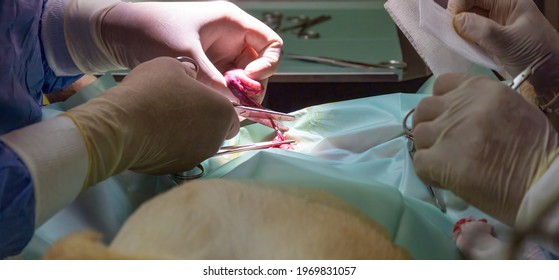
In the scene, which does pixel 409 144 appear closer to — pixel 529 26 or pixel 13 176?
pixel 529 26

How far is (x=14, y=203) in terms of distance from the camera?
70cm

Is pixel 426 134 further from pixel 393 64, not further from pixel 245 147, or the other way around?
pixel 393 64

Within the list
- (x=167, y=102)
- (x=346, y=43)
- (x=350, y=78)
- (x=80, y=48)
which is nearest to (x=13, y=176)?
(x=167, y=102)

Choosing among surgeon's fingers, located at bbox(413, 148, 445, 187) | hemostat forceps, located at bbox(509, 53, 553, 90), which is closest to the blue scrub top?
surgeon's fingers, located at bbox(413, 148, 445, 187)

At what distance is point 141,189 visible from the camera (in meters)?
0.86

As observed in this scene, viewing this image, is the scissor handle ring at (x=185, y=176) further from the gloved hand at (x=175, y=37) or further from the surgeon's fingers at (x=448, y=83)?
the surgeon's fingers at (x=448, y=83)

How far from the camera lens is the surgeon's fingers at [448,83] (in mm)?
830

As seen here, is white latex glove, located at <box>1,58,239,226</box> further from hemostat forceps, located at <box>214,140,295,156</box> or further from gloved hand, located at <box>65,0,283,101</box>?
gloved hand, located at <box>65,0,283,101</box>

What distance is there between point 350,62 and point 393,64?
0.12 meters

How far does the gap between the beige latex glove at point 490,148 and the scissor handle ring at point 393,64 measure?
0.52 metres

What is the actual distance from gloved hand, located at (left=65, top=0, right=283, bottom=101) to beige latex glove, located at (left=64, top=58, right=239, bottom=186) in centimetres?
14

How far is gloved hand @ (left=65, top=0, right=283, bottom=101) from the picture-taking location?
1156 millimetres

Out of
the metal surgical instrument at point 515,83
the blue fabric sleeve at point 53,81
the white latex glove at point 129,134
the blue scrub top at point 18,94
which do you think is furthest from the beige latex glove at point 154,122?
the blue fabric sleeve at point 53,81

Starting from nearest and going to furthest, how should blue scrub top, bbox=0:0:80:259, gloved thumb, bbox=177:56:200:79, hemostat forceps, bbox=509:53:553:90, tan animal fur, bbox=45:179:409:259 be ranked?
tan animal fur, bbox=45:179:409:259 → blue scrub top, bbox=0:0:80:259 → hemostat forceps, bbox=509:53:553:90 → gloved thumb, bbox=177:56:200:79
